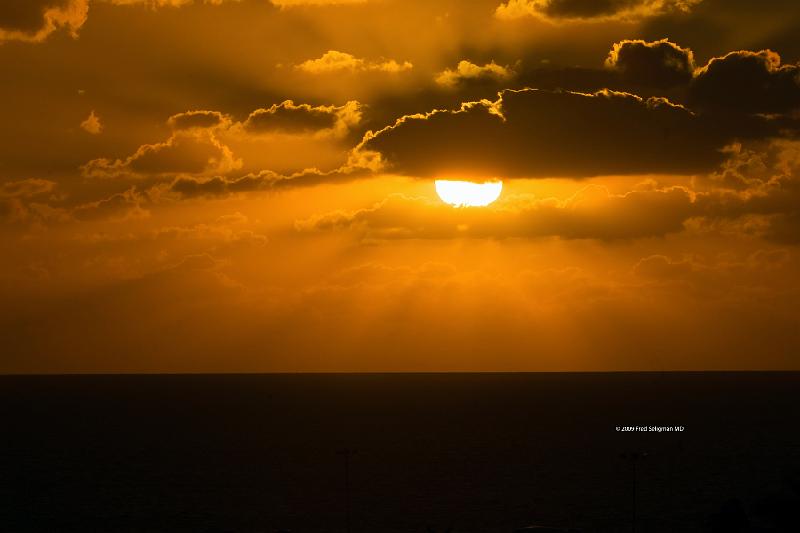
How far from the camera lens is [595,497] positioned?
130000mm

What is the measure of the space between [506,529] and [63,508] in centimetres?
5511

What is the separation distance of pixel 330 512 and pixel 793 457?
3635 inches

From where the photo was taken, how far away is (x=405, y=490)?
136 meters

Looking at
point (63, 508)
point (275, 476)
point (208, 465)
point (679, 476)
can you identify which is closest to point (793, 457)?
point (679, 476)

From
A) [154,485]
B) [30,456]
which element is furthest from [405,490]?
[30,456]

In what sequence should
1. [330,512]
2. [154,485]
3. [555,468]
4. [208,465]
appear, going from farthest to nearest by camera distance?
[208,465] → [555,468] → [154,485] → [330,512]

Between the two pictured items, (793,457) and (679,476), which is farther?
(793,457)

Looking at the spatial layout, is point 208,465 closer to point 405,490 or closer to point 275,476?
point 275,476

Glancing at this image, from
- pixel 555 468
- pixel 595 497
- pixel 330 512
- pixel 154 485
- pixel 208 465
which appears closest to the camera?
pixel 330 512

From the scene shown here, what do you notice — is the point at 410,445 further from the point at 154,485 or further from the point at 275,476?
the point at 154,485

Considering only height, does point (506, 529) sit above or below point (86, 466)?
below

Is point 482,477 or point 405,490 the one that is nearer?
point 405,490

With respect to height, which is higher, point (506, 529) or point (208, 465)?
point (208, 465)

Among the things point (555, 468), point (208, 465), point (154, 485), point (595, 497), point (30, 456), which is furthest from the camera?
point (30, 456)
